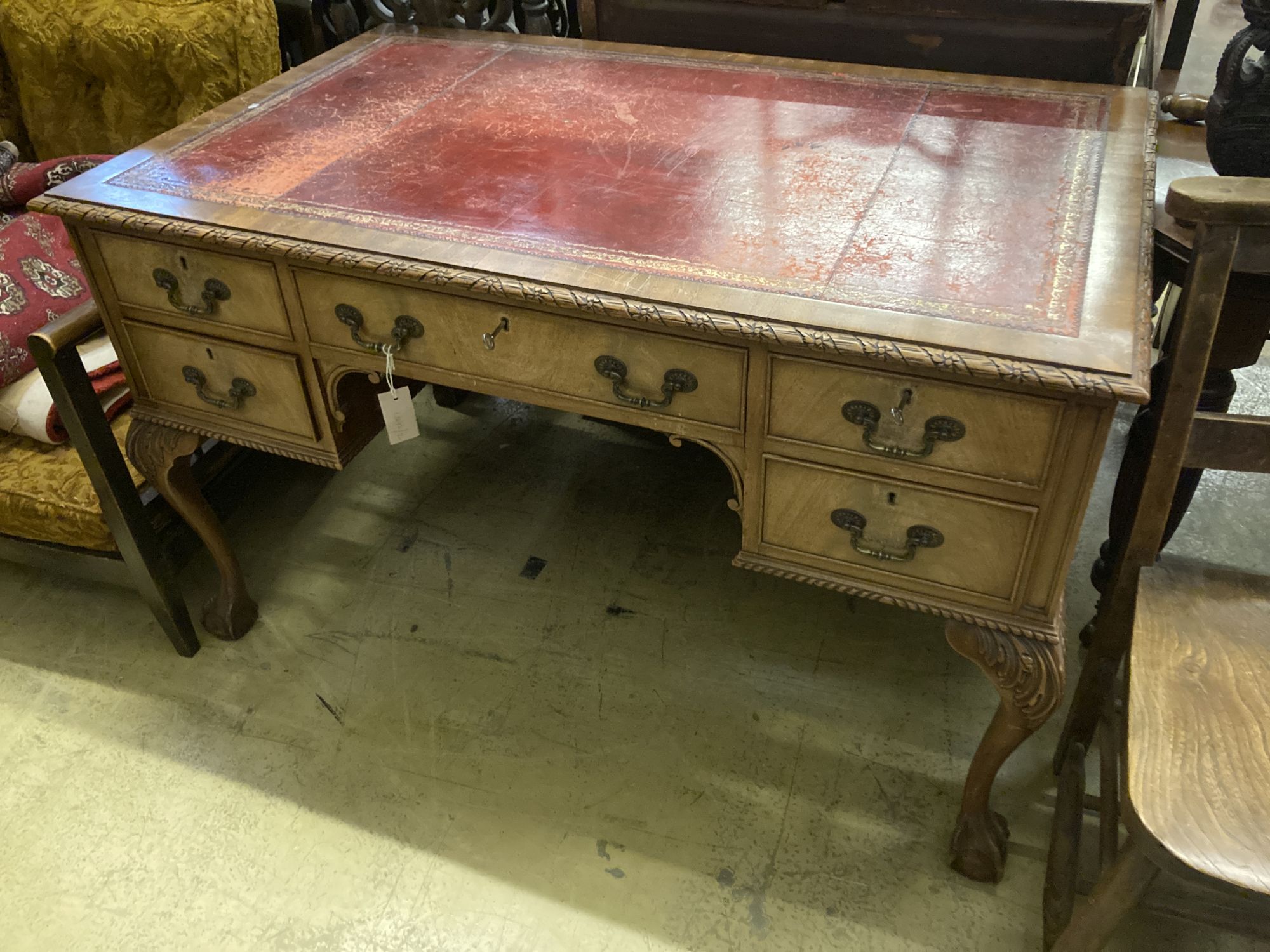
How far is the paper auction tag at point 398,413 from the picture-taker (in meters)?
1.45

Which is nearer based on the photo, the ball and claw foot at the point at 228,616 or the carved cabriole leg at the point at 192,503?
the carved cabriole leg at the point at 192,503

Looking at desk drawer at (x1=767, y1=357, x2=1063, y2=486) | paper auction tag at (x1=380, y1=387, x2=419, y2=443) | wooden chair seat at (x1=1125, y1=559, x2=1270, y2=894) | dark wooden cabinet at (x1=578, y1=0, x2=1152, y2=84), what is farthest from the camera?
dark wooden cabinet at (x1=578, y1=0, x2=1152, y2=84)

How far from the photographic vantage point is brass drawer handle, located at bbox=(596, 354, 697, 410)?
47.9 inches

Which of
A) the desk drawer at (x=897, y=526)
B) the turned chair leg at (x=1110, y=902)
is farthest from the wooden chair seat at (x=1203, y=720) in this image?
the desk drawer at (x=897, y=526)

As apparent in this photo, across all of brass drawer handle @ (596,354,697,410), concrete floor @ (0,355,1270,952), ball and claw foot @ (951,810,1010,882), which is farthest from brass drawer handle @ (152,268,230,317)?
ball and claw foot @ (951,810,1010,882)

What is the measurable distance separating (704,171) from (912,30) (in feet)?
1.92

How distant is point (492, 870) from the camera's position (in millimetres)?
1543

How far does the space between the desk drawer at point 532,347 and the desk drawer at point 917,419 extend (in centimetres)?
7

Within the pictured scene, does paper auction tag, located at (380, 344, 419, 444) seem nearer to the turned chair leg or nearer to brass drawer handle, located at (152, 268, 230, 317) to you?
brass drawer handle, located at (152, 268, 230, 317)

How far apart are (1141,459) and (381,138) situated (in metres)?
1.25

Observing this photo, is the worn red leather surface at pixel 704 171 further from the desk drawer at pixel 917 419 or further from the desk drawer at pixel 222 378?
the desk drawer at pixel 222 378

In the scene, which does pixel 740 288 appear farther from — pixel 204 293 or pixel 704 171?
pixel 204 293

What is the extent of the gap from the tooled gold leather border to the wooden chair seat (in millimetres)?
355

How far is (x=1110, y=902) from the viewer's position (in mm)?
1096
